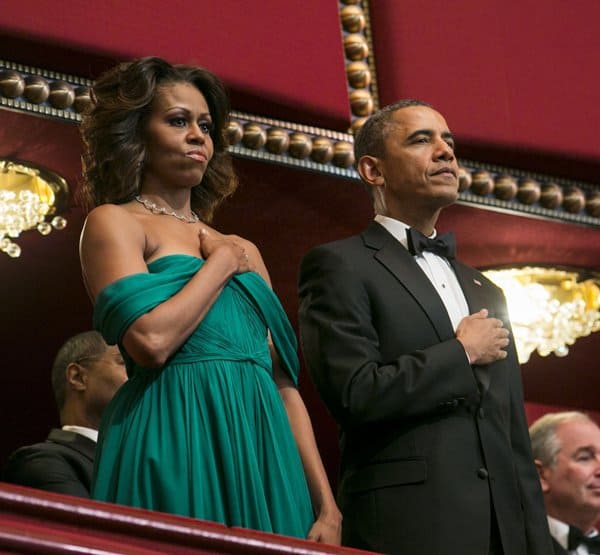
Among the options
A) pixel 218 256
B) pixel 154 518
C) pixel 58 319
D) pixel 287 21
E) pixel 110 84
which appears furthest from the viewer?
pixel 58 319

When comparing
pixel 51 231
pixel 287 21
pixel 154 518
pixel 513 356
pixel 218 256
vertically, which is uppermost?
pixel 287 21

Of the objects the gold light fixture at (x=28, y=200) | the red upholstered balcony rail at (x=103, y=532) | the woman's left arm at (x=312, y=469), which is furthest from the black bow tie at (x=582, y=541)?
the red upholstered balcony rail at (x=103, y=532)

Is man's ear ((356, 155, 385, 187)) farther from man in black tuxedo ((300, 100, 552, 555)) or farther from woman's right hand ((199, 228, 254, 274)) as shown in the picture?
woman's right hand ((199, 228, 254, 274))

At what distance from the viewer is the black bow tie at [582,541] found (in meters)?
3.04

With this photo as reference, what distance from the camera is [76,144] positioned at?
2893 millimetres

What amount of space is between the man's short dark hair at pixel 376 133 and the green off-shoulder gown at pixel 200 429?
0.55m

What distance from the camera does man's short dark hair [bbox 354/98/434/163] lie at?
102 inches

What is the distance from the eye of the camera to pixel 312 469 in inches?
84.5

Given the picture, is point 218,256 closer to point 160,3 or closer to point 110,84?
point 110,84

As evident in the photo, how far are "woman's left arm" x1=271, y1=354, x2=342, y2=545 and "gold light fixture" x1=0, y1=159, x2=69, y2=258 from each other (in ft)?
2.99

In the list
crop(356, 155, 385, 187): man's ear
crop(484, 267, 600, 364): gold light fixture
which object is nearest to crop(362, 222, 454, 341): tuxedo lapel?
crop(356, 155, 385, 187): man's ear

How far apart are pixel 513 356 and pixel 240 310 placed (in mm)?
470

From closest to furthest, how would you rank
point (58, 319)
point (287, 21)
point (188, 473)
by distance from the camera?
1. point (188, 473)
2. point (287, 21)
3. point (58, 319)

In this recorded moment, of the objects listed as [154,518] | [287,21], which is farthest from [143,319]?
[287,21]
